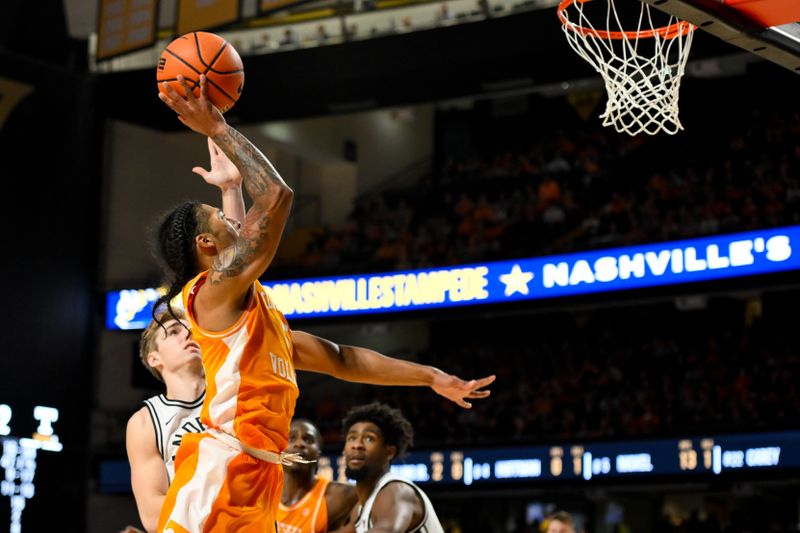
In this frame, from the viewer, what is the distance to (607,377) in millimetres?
15703

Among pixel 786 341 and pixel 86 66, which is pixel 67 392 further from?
pixel 786 341

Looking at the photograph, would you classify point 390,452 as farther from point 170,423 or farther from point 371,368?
point 371,368

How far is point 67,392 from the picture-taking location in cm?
1622

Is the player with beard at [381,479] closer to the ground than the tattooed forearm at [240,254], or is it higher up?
closer to the ground

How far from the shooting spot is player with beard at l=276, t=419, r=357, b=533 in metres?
5.95

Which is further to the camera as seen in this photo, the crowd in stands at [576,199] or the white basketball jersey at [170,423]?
the crowd in stands at [576,199]

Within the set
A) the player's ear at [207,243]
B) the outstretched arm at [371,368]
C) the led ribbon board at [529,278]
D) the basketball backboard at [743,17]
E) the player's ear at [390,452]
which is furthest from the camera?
the led ribbon board at [529,278]

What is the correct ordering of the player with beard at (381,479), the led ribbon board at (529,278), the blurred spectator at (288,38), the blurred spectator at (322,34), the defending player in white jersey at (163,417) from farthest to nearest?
the blurred spectator at (288,38) → the blurred spectator at (322,34) → the led ribbon board at (529,278) → the player with beard at (381,479) → the defending player in white jersey at (163,417)

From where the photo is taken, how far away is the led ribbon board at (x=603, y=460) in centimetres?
1210

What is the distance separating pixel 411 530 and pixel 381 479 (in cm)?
39

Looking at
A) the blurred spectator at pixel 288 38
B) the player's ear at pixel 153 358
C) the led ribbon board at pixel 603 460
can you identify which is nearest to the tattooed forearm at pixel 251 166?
the player's ear at pixel 153 358

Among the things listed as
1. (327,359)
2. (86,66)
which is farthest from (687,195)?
(327,359)

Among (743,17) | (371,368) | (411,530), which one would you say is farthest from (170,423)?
(743,17)

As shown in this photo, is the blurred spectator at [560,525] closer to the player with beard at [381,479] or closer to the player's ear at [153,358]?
the player with beard at [381,479]
